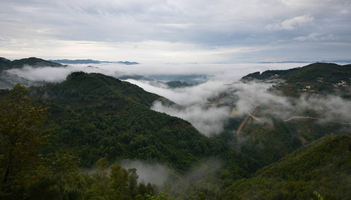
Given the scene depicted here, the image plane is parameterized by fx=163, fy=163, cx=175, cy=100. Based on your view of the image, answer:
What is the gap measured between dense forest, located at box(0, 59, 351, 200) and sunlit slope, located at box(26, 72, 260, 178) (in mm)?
475

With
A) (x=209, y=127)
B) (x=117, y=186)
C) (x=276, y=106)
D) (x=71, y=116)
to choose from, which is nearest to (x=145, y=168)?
(x=117, y=186)

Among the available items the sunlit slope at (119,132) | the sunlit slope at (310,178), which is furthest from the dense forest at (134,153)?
the sunlit slope at (119,132)

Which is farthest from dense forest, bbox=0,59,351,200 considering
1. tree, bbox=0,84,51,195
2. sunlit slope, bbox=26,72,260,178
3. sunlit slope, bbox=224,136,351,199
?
sunlit slope, bbox=26,72,260,178

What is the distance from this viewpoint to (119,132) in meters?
93.1

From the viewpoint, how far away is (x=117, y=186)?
37.7m

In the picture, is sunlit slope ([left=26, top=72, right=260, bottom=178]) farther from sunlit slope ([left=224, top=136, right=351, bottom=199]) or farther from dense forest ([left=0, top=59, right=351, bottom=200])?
sunlit slope ([left=224, top=136, right=351, bottom=199])

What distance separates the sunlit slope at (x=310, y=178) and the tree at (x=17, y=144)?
211 ft

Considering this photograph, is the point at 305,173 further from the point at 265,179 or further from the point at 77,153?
the point at 77,153

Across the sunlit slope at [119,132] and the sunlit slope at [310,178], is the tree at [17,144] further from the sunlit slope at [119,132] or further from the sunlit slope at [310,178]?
the sunlit slope at [310,178]

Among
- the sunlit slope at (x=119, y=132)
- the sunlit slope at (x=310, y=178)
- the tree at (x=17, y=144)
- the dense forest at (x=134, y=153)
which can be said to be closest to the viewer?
the tree at (x=17, y=144)

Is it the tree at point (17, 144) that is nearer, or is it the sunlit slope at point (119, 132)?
the tree at point (17, 144)

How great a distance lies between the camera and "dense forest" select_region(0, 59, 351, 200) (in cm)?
1400

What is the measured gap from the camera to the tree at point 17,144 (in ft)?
42.3

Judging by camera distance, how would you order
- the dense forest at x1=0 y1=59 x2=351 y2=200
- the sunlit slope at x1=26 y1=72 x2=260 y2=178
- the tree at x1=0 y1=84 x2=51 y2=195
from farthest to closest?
the sunlit slope at x1=26 y1=72 x2=260 y2=178 → the dense forest at x1=0 y1=59 x2=351 y2=200 → the tree at x1=0 y1=84 x2=51 y2=195
